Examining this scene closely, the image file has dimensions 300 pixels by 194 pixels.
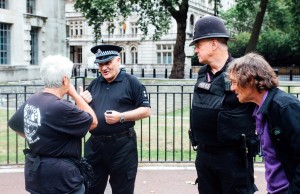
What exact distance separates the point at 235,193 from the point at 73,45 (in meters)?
70.5

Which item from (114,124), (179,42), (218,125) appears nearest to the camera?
(218,125)

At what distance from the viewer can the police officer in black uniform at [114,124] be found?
14.5ft

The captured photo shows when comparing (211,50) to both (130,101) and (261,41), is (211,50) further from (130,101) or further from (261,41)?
(261,41)

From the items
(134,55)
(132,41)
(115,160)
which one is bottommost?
(115,160)

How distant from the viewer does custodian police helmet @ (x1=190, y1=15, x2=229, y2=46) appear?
12.7 ft

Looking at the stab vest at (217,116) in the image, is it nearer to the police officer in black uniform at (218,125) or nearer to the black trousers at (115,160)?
the police officer in black uniform at (218,125)

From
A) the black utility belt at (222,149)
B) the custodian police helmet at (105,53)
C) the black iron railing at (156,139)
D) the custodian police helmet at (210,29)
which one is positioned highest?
Result: the custodian police helmet at (210,29)

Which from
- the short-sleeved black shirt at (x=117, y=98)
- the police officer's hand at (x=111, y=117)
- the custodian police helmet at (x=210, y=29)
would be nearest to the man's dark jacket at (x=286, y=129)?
the custodian police helmet at (x=210, y=29)

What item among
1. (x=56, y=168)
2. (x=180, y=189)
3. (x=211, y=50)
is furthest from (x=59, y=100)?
(x=180, y=189)

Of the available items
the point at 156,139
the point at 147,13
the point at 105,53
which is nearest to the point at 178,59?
the point at 147,13

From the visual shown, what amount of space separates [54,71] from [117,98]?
1.08 metres

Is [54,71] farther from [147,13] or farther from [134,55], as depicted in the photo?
[134,55]

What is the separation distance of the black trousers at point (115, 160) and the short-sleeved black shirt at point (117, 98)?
Answer: 0.39ft

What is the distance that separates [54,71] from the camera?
3.51 m
